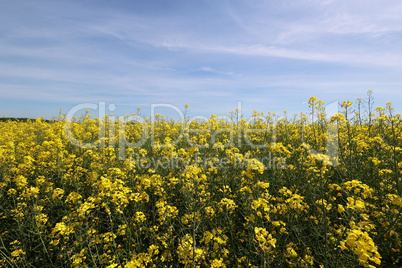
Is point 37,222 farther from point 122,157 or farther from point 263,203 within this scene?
point 263,203

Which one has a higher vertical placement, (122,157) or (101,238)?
(122,157)

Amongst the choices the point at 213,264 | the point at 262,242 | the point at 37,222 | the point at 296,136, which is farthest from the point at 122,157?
the point at 296,136

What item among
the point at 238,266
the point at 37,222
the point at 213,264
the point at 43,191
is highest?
the point at 43,191

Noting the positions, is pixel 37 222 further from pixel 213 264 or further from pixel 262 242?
pixel 262 242

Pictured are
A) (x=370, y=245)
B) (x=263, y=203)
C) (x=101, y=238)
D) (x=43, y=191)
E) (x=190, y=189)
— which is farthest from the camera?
(x=43, y=191)

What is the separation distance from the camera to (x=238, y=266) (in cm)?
230

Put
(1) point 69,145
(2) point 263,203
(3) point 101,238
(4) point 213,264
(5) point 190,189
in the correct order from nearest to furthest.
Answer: (4) point 213,264, (2) point 263,203, (5) point 190,189, (3) point 101,238, (1) point 69,145

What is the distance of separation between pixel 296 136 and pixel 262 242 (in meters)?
6.05

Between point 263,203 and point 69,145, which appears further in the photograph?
point 69,145

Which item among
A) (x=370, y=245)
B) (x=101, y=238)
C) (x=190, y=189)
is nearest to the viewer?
(x=370, y=245)

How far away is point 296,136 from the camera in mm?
7203

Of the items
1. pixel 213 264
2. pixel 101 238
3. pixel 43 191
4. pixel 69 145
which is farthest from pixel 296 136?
pixel 69 145

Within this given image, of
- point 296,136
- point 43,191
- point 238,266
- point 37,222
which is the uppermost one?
point 296,136

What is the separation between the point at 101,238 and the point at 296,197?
8.61 ft
